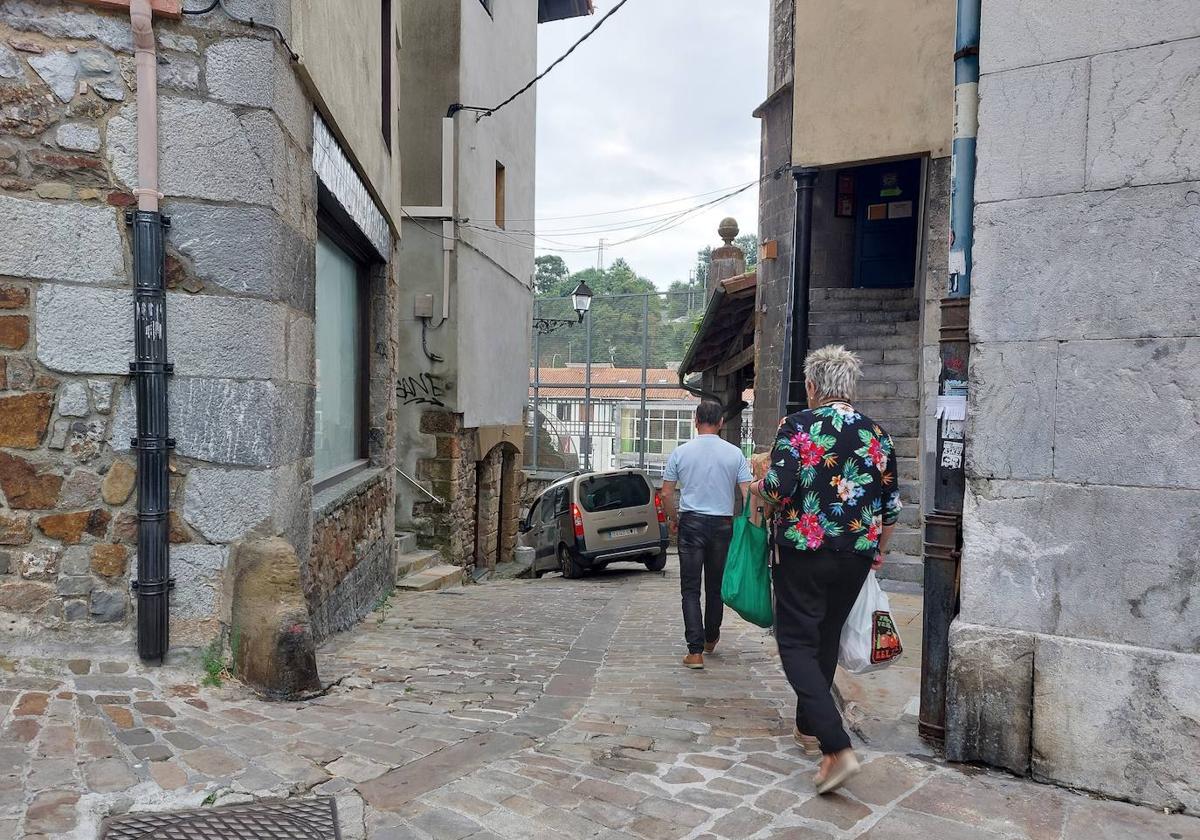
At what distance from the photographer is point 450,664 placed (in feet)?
15.6

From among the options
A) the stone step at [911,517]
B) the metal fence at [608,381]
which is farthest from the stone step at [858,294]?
the metal fence at [608,381]

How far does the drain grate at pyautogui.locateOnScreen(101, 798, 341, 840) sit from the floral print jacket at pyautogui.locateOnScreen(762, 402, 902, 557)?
71.1 inches

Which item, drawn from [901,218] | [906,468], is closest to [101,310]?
[906,468]

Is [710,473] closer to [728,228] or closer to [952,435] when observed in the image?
[952,435]

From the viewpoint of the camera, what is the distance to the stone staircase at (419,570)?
8410 mm

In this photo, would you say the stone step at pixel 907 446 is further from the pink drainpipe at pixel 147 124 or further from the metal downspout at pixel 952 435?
the pink drainpipe at pixel 147 124

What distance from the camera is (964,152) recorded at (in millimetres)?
3309

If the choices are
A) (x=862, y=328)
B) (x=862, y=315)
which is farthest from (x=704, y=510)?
(x=862, y=315)

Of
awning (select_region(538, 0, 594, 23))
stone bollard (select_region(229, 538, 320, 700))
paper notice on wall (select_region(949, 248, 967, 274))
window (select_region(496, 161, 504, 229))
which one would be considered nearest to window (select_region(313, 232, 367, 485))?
stone bollard (select_region(229, 538, 320, 700))

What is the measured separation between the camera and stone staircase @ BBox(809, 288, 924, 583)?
7539 mm

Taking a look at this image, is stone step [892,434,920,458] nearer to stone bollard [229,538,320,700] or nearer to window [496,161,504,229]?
stone bollard [229,538,320,700]

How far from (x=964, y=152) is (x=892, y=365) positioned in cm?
606

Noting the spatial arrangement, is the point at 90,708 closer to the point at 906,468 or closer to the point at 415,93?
the point at 906,468

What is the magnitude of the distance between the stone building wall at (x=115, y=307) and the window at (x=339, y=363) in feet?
4.79
